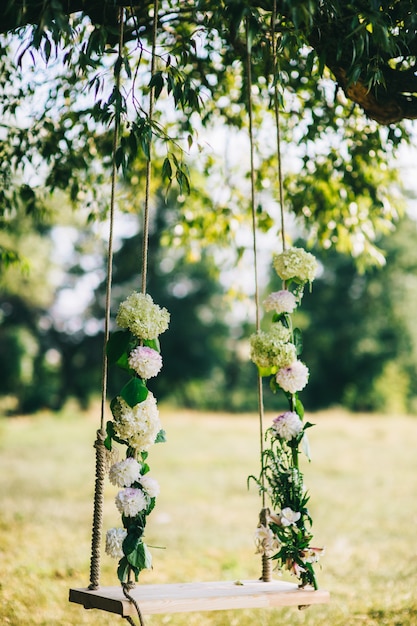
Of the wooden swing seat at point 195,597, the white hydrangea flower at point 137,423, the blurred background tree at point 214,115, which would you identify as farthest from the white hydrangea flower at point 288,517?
the blurred background tree at point 214,115

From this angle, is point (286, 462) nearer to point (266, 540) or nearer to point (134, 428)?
point (266, 540)

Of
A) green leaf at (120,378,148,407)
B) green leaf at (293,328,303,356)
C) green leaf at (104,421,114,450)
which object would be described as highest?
green leaf at (293,328,303,356)

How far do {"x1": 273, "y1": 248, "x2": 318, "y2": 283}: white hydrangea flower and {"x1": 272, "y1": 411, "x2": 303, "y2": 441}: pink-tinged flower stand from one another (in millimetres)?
578

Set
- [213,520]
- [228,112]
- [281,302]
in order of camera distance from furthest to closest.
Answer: [213,520]
[228,112]
[281,302]

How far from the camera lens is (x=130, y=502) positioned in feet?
9.02

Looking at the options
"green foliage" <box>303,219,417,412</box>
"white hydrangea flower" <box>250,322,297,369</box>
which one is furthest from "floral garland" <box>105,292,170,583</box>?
"green foliage" <box>303,219,417,412</box>

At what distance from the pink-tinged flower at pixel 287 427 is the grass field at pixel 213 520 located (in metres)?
0.87

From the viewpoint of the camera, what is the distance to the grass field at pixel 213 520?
208 inches

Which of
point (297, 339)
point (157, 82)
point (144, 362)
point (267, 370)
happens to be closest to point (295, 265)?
point (297, 339)

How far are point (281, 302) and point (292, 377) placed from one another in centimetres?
31

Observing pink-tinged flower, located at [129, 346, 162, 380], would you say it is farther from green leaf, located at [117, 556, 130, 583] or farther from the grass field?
the grass field

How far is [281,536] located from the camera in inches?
116

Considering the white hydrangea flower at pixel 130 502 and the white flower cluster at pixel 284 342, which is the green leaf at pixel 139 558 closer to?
the white hydrangea flower at pixel 130 502

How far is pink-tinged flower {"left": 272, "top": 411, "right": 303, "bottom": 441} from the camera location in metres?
2.94
